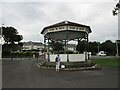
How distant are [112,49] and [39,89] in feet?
231

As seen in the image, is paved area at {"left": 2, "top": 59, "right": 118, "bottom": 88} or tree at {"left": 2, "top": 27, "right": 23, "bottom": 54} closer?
paved area at {"left": 2, "top": 59, "right": 118, "bottom": 88}

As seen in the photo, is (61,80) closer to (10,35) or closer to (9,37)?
(10,35)

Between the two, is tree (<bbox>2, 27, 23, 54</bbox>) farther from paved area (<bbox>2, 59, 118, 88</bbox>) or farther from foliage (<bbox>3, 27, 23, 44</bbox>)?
paved area (<bbox>2, 59, 118, 88</bbox>)

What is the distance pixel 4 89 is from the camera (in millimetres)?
6422

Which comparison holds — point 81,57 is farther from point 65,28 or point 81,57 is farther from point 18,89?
point 18,89

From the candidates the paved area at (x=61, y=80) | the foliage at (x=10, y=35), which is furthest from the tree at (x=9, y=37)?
the paved area at (x=61, y=80)

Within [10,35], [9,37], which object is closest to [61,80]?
[10,35]

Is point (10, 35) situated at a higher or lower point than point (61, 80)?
higher

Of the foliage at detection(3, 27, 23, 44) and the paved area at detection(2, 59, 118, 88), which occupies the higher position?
the foliage at detection(3, 27, 23, 44)

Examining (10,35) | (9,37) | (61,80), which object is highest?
(10,35)

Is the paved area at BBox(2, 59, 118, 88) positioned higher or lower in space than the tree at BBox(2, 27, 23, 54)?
lower

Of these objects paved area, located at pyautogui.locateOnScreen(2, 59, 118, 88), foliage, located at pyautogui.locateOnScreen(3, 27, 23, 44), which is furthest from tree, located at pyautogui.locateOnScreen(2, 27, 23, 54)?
paved area, located at pyautogui.locateOnScreen(2, 59, 118, 88)

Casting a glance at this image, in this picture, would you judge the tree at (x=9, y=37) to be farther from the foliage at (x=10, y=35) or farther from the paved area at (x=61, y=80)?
the paved area at (x=61, y=80)

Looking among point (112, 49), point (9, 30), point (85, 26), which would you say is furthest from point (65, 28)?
point (112, 49)
